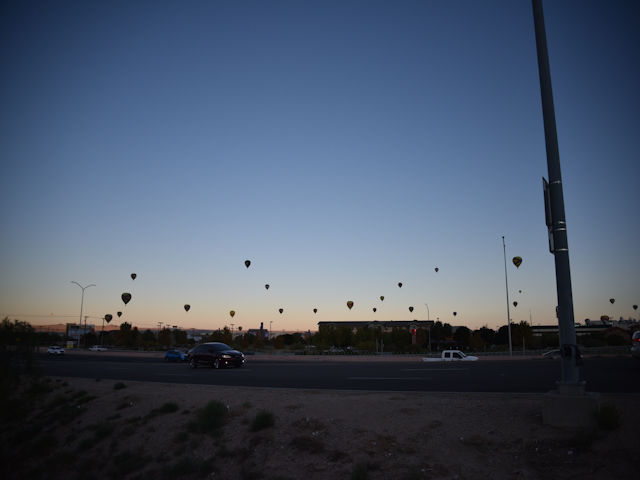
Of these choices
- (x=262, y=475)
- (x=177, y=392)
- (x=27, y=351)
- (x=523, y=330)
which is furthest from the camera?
(x=523, y=330)

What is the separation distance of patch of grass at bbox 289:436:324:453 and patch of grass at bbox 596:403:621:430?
4.85m

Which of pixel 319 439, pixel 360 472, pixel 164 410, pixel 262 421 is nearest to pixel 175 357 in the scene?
pixel 164 410

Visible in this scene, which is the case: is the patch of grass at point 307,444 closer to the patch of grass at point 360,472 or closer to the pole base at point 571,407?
the patch of grass at point 360,472

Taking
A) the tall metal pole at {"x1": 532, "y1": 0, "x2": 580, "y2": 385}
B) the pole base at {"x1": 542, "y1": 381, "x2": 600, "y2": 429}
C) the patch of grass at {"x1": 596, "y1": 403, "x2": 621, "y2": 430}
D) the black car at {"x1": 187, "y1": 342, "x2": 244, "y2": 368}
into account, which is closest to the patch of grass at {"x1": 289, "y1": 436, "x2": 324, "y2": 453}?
the pole base at {"x1": 542, "y1": 381, "x2": 600, "y2": 429}

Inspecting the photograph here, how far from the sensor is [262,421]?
9.80 meters

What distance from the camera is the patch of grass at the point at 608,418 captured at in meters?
6.75

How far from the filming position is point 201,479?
8.76 meters

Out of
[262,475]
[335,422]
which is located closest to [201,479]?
[262,475]

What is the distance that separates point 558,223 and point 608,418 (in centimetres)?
334

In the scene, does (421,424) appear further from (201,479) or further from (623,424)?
(201,479)

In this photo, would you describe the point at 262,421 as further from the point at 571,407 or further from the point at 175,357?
the point at 175,357

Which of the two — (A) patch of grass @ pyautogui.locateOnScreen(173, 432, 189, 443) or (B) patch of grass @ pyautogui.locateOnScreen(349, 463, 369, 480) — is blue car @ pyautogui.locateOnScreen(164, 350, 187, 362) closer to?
(A) patch of grass @ pyautogui.locateOnScreen(173, 432, 189, 443)

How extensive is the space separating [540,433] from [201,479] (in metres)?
6.53

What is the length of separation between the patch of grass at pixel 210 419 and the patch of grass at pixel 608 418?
7.85 meters
